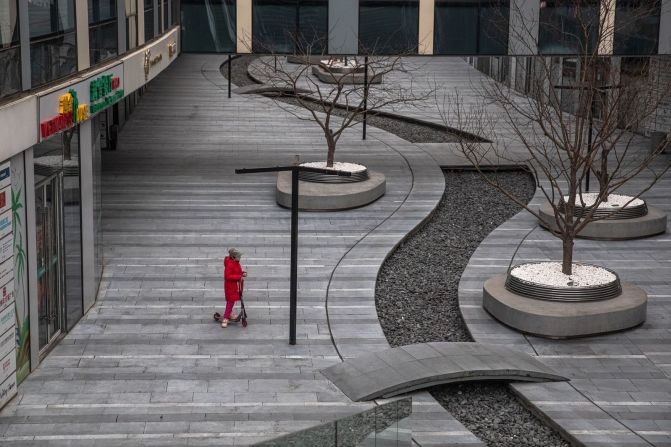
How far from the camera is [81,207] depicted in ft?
69.2

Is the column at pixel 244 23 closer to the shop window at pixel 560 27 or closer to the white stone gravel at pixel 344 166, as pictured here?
the white stone gravel at pixel 344 166

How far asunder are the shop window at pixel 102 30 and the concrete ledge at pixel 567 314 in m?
8.57

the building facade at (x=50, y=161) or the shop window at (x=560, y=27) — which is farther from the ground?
the shop window at (x=560, y=27)

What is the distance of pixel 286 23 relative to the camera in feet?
110

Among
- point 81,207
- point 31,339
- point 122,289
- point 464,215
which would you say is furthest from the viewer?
point 464,215

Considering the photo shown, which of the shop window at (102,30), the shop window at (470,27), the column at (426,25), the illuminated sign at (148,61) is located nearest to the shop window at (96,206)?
the shop window at (102,30)

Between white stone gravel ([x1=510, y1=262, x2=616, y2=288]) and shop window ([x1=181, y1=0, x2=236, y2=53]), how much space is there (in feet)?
46.6

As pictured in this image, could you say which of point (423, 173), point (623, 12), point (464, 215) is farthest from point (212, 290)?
point (623, 12)

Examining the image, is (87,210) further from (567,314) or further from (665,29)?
(665,29)

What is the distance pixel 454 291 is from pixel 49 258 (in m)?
8.46

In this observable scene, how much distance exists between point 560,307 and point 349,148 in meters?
19.9

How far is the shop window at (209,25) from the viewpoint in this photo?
33312 mm

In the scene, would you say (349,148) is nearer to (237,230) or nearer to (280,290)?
(237,230)

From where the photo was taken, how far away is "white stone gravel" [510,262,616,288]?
21.2 meters
